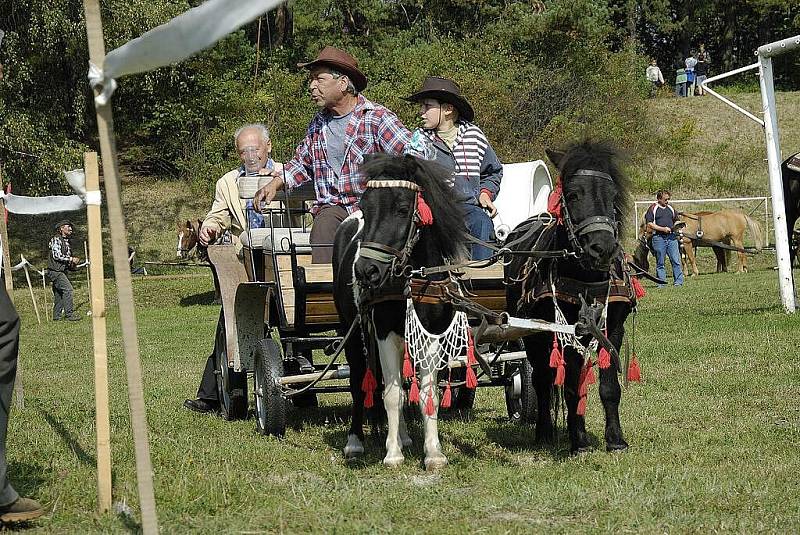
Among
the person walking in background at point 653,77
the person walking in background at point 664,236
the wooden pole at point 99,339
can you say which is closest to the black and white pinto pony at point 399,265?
the wooden pole at point 99,339

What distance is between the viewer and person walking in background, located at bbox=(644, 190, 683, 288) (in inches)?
920

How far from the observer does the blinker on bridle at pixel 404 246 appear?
5.90m

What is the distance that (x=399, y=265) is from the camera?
19.8 ft

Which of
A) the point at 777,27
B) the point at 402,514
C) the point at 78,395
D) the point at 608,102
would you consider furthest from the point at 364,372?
the point at 777,27

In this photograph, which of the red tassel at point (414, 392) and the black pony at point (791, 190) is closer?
the red tassel at point (414, 392)

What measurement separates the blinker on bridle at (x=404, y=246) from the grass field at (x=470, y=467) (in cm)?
122

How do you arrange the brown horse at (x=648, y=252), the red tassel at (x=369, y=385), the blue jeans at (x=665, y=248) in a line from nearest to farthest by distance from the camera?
the red tassel at (x=369, y=385)
the blue jeans at (x=665, y=248)
the brown horse at (x=648, y=252)

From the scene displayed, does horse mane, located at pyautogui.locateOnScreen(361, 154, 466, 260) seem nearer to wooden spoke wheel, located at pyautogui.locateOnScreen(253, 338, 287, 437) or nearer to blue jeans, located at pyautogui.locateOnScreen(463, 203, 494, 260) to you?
blue jeans, located at pyautogui.locateOnScreen(463, 203, 494, 260)

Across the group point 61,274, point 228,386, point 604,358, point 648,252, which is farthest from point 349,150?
point 648,252

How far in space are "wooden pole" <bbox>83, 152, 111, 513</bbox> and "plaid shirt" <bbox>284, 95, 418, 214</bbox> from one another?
7.74ft

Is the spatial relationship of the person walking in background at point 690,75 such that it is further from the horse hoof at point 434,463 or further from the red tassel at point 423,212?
the horse hoof at point 434,463

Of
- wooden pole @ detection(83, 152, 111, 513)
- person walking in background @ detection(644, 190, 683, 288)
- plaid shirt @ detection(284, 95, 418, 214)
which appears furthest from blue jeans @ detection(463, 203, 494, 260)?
person walking in background @ detection(644, 190, 683, 288)

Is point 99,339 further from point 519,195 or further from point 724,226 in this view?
point 724,226

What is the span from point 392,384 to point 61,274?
16.2 m
